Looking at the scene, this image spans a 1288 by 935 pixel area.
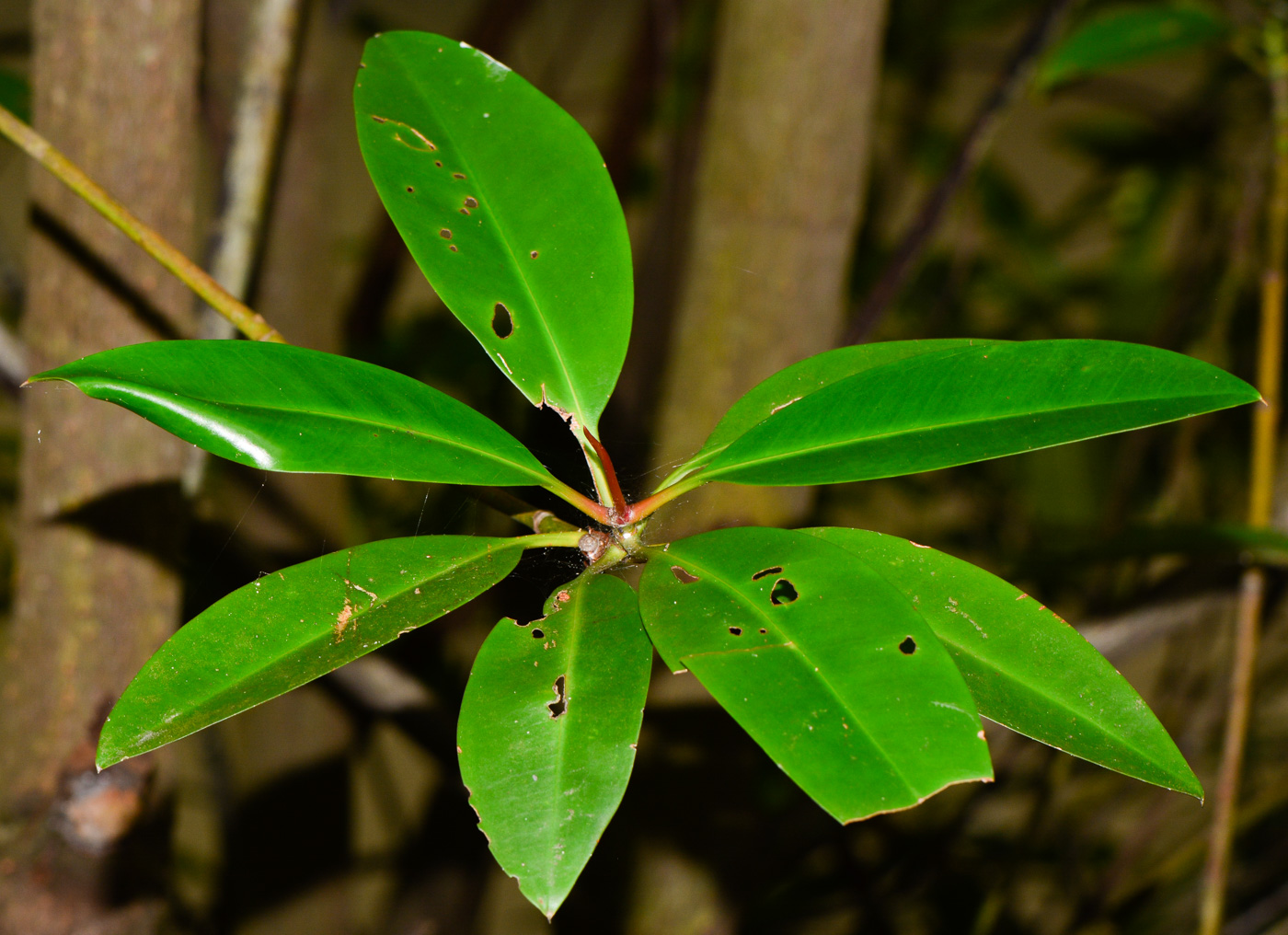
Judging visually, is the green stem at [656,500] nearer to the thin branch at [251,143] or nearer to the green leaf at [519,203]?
the green leaf at [519,203]

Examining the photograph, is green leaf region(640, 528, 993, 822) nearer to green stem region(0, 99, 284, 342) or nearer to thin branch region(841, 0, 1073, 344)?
green stem region(0, 99, 284, 342)

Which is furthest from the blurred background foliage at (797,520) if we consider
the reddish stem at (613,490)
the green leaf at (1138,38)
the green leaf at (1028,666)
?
the green leaf at (1028,666)

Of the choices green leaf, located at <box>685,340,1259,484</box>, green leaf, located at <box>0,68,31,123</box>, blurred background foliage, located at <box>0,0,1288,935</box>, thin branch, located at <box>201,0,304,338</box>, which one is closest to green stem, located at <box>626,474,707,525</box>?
green leaf, located at <box>685,340,1259,484</box>

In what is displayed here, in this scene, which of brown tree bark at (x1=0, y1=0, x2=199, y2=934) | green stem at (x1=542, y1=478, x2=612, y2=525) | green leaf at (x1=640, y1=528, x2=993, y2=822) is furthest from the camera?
brown tree bark at (x1=0, y1=0, x2=199, y2=934)

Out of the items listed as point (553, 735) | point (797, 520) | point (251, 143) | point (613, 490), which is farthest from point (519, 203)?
point (797, 520)

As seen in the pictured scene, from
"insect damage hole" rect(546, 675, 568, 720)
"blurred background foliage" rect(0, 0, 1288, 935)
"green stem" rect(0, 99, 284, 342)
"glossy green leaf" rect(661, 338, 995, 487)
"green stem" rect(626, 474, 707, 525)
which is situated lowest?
"blurred background foliage" rect(0, 0, 1288, 935)
